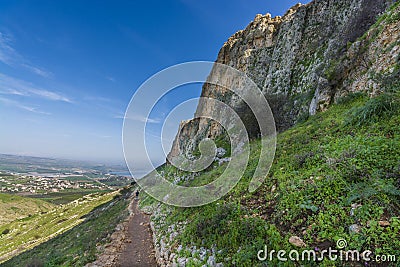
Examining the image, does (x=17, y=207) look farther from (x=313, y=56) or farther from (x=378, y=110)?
(x=378, y=110)

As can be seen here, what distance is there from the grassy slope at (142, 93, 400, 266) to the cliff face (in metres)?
4.23

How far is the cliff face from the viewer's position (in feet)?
38.7

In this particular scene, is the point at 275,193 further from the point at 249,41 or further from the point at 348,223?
the point at 249,41

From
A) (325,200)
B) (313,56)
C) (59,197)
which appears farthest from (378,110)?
(59,197)

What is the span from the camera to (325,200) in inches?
208

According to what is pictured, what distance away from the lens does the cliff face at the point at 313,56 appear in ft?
38.7

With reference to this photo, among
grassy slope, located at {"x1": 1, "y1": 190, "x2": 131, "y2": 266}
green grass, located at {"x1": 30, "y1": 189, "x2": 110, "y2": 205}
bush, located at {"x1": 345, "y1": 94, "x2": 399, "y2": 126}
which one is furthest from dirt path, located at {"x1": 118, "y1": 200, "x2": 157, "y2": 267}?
green grass, located at {"x1": 30, "y1": 189, "x2": 110, "y2": 205}

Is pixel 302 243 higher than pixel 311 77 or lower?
lower

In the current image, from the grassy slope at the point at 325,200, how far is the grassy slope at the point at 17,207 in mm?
115213

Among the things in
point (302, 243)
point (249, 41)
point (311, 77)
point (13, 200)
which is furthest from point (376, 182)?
point (13, 200)

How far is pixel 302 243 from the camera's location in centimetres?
457

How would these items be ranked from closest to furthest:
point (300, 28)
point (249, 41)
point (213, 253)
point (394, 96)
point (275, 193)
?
point (213, 253)
point (275, 193)
point (394, 96)
point (300, 28)
point (249, 41)

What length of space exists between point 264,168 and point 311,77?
63.0 ft

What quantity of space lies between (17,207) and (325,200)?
135 m
